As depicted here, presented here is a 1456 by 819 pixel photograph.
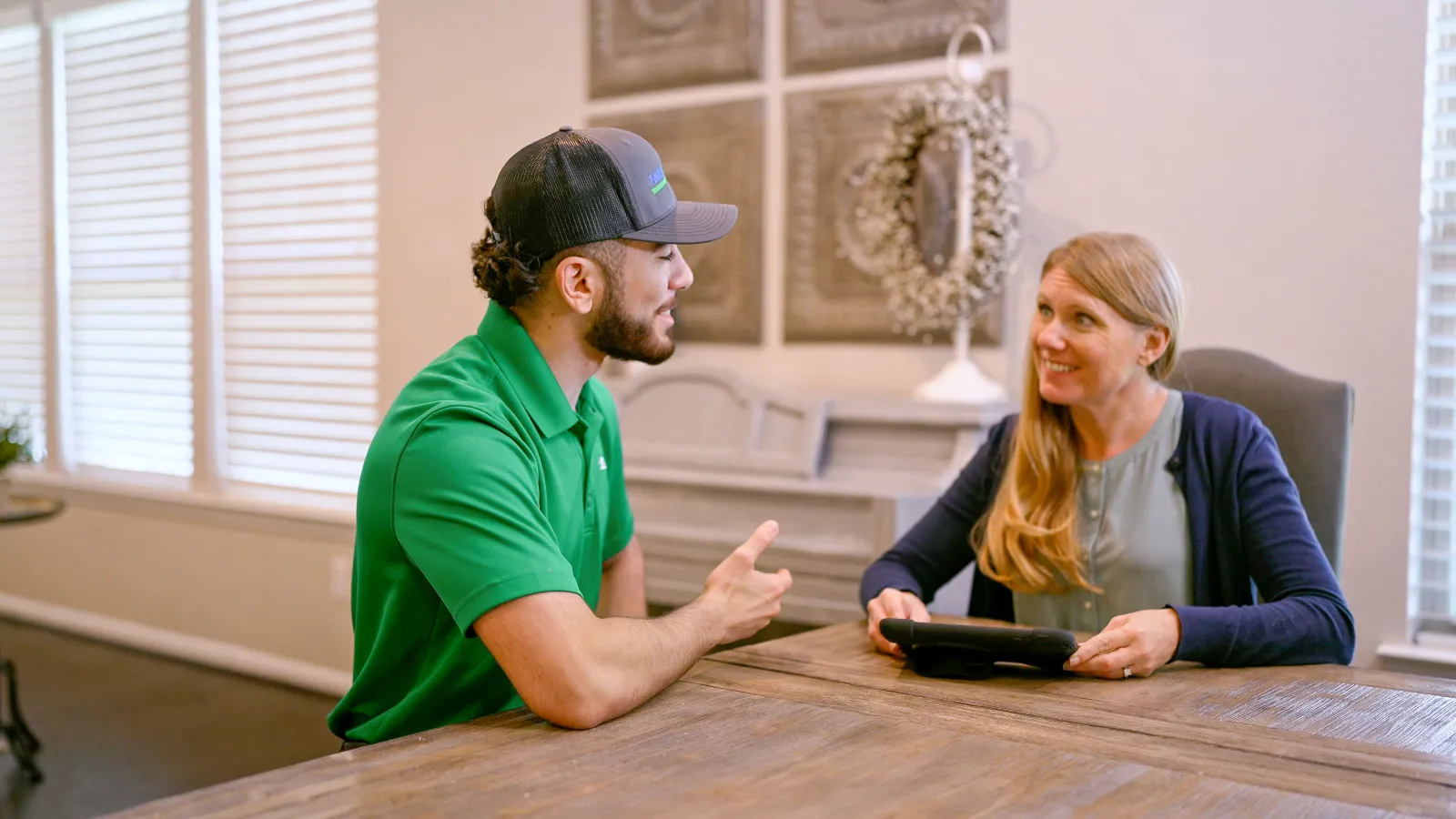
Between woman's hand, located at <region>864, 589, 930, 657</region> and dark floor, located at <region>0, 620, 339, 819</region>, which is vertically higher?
woman's hand, located at <region>864, 589, 930, 657</region>

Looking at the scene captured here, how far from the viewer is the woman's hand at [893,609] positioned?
1.78m

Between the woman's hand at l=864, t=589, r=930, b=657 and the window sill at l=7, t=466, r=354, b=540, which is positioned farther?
the window sill at l=7, t=466, r=354, b=540

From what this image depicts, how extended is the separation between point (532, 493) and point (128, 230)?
4666mm

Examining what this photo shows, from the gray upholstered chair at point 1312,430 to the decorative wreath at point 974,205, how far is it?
0.92 meters

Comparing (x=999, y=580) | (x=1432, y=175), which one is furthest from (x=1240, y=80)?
(x=999, y=580)

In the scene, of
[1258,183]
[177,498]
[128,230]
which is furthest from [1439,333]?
[128,230]

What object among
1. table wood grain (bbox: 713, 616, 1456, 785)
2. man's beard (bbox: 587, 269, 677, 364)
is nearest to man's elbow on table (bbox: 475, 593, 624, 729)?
table wood grain (bbox: 713, 616, 1456, 785)

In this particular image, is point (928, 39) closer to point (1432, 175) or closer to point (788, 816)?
point (1432, 175)

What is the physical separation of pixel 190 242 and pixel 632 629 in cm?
441

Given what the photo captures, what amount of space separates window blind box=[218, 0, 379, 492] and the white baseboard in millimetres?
688

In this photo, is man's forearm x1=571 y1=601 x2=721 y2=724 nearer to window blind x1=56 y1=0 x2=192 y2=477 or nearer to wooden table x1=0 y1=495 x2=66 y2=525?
wooden table x1=0 y1=495 x2=66 y2=525

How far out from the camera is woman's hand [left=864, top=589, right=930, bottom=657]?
1779mm

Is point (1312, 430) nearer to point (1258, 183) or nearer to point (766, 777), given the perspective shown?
point (1258, 183)

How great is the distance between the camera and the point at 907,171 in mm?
3117
